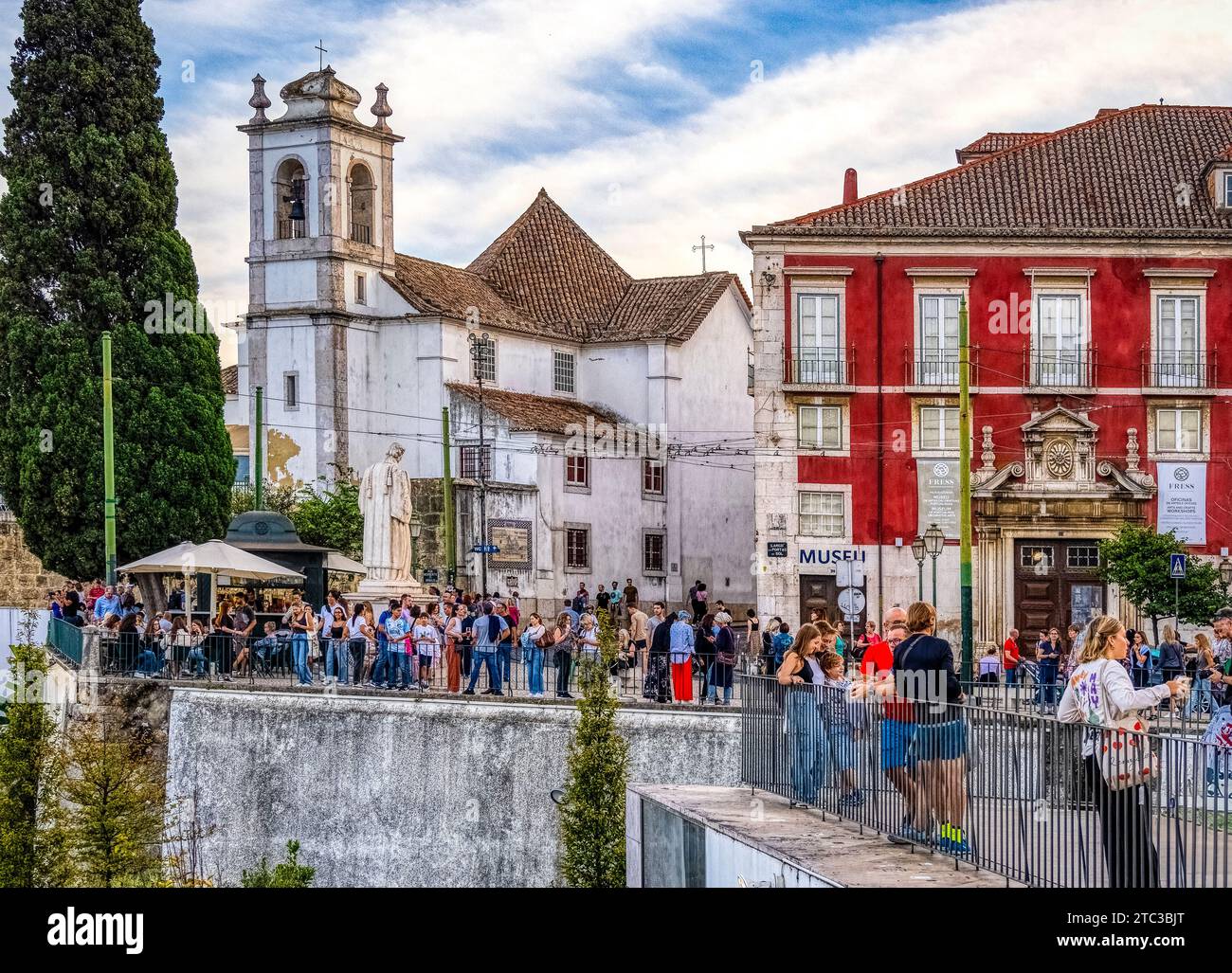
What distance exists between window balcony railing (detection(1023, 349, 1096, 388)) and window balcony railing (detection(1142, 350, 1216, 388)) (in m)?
1.14

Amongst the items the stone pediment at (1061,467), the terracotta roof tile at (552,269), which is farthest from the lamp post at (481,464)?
the stone pediment at (1061,467)

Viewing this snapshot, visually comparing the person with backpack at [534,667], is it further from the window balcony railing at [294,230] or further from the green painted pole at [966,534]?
the window balcony railing at [294,230]

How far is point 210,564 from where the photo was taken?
33.2 m

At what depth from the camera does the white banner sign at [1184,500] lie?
44000mm

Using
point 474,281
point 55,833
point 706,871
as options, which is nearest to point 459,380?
point 474,281

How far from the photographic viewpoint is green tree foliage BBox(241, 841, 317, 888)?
27062 mm

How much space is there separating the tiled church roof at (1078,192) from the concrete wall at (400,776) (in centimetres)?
1733

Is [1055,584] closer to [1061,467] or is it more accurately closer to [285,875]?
[1061,467]

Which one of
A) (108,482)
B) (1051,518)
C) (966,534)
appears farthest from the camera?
(1051,518)

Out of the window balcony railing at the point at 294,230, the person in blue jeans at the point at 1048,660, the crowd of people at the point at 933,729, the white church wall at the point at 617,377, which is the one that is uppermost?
the window balcony railing at the point at 294,230

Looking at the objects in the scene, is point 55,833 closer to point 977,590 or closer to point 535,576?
point 977,590

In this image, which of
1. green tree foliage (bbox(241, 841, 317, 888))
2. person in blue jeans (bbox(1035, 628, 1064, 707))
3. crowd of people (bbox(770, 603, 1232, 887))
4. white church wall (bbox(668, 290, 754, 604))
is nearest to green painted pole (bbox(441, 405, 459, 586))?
white church wall (bbox(668, 290, 754, 604))

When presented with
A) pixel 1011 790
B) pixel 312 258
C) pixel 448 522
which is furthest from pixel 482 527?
pixel 1011 790

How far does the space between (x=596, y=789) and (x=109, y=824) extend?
5858mm
